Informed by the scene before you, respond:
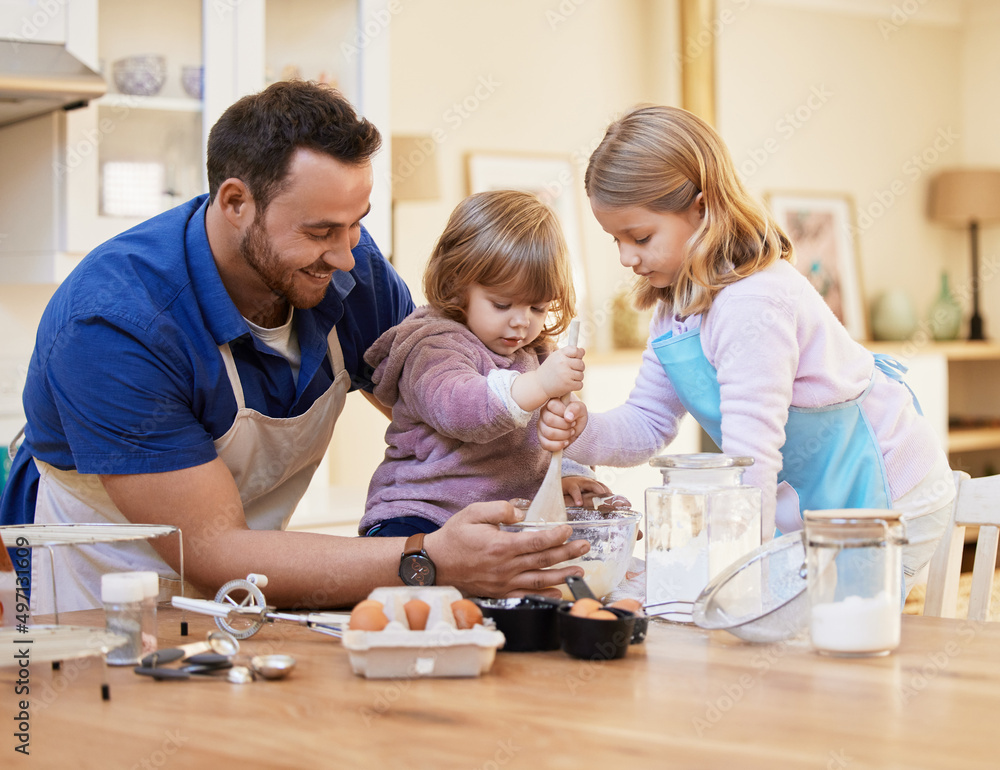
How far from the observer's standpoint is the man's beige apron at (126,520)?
59.6 inches

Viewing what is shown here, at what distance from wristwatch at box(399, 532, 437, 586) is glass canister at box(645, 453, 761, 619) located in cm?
27

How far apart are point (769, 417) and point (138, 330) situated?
0.81 m

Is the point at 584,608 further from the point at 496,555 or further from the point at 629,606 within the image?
the point at 496,555

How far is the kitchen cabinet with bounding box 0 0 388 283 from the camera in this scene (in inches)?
102

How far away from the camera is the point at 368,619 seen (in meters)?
0.93

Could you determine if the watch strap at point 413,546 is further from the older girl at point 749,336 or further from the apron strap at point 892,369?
the apron strap at point 892,369

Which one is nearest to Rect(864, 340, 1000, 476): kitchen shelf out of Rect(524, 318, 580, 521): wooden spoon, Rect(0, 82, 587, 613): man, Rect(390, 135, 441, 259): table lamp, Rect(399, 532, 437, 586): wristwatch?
Rect(390, 135, 441, 259): table lamp

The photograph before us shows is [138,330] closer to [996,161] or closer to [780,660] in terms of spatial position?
[780,660]

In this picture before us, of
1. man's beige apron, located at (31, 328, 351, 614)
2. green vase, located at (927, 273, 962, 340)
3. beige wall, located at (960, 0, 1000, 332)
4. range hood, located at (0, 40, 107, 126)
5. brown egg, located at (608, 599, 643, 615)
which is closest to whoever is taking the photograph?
brown egg, located at (608, 599, 643, 615)

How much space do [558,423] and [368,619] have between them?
1.61ft

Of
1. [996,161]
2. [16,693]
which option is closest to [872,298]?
[996,161]

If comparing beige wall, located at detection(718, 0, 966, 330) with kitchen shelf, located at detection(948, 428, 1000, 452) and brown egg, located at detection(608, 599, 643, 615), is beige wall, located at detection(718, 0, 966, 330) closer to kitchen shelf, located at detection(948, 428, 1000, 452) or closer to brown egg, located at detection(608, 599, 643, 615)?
kitchen shelf, located at detection(948, 428, 1000, 452)

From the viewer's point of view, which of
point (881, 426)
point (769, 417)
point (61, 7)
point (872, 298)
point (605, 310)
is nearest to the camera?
point (769, 417)

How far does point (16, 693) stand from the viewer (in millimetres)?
879
